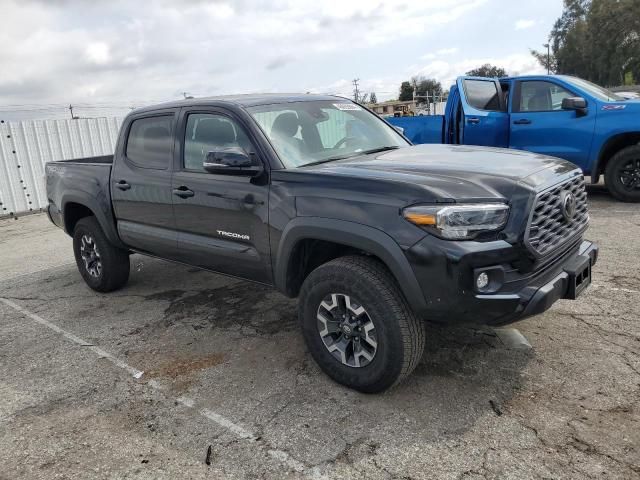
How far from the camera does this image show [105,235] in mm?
5012

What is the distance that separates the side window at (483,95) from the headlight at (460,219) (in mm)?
5933

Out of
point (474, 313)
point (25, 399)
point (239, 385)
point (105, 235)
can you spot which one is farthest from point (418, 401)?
point (105, 235)

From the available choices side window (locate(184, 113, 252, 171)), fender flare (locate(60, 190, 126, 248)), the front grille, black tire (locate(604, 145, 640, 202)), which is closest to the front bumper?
the front grille

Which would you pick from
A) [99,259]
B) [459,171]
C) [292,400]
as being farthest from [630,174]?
[99,259]

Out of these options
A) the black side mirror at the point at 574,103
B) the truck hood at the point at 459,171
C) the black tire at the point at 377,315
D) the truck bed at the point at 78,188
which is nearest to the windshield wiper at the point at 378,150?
the truck hood at the point at 459,171

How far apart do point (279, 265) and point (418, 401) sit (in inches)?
46.2

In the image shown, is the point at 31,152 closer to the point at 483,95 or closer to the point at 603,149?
the point at 483,95

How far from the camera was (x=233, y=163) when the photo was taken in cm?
329

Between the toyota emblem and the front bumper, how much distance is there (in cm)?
47

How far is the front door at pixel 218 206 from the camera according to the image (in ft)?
11.3

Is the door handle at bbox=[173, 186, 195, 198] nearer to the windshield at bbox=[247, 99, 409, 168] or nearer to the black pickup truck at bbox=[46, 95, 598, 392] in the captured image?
the black pickup truck at bbox=[46, 95, 598, 392]

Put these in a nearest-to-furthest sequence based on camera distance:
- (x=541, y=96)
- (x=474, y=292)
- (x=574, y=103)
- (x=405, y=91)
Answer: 1. (x=474, y=292)
2. (x=574, y=103)
3. (x=541, y=96)
4. (x=405, y=91)

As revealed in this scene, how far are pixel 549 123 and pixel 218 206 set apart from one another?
5.81 m

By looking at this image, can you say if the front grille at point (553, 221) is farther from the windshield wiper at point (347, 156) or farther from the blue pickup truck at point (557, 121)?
the blue pickup truck at point (557, 121)
